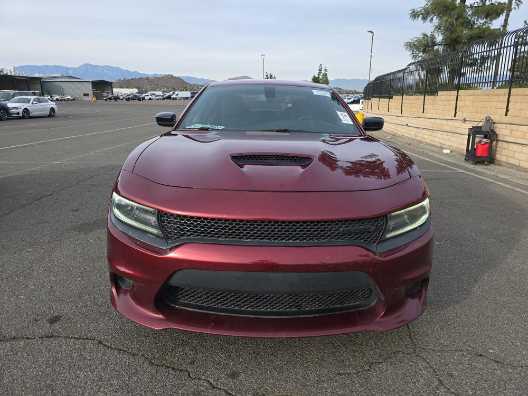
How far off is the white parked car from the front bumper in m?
26.6

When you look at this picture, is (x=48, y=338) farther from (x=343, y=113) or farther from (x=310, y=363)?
(x=343, y=113)

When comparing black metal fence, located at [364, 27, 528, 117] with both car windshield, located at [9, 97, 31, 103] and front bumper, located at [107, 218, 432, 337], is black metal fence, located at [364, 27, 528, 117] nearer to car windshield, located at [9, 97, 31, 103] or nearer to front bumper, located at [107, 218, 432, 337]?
front bumper, located at [107, 218, 432, 337]

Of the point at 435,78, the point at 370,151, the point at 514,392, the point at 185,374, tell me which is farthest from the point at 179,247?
the point at 435,78

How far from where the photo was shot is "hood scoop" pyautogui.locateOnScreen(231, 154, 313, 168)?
7.62 feet

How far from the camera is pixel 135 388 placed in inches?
82.3

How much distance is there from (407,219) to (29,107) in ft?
92.9

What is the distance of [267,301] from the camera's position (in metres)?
2.05

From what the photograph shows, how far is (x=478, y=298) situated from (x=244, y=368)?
6.08 ft

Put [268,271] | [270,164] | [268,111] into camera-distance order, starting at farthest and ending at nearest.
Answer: [268,111]
[270,164]
[268,271]

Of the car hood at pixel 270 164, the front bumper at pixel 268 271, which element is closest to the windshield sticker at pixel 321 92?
the car hood at pixel 270 164

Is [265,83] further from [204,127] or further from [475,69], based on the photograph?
[475,69]

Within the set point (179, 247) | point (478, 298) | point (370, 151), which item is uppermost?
point (370, 151)

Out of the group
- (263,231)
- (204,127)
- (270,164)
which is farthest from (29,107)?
(263,231)

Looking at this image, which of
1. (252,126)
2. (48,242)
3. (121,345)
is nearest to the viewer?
(121,345)
